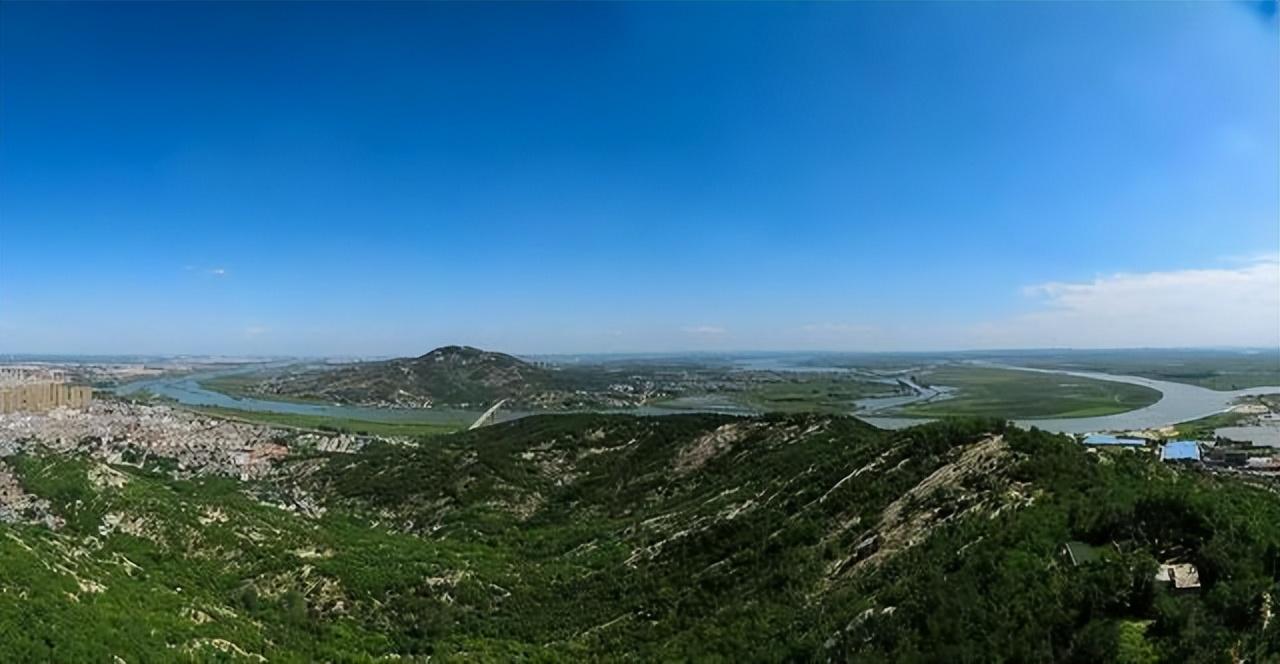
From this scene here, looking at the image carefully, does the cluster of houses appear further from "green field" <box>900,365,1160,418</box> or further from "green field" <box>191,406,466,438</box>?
"green field" <box>191,406,466,438</box>

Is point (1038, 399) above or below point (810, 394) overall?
above

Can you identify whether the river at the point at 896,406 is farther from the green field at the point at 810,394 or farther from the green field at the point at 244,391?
the green field at the point at 810,394

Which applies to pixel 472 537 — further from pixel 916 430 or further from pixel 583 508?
pixel 916 430

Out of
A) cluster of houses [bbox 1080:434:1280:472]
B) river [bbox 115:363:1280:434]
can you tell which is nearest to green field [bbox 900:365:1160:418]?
river [bbox 115:363:1280:434]

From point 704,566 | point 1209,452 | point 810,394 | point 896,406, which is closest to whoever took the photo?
point 704,566

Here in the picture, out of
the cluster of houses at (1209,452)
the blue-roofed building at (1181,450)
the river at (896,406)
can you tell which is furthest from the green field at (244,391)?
the blue-roofed building at (1181,450)

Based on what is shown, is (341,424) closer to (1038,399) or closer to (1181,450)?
(1181,450)

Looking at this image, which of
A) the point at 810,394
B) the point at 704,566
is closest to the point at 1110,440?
the point at 704,566

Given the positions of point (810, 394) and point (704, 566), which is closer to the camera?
point (704, 566)

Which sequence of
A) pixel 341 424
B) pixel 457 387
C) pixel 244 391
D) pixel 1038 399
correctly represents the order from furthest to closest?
pixel 244 391 < pixel 457 387 < pixel 1038 399 < pixel 341 424
